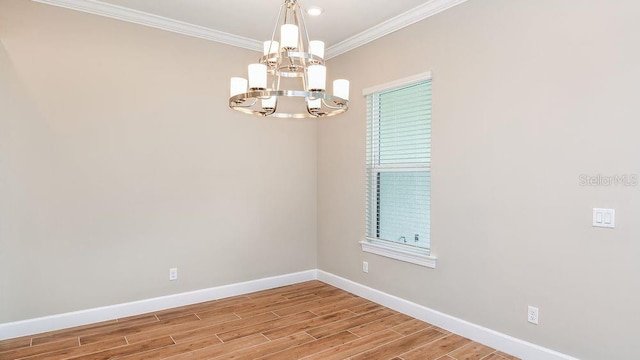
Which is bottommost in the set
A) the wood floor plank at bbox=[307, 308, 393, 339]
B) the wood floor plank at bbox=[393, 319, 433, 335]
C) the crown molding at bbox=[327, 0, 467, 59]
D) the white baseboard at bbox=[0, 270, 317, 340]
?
the wood floor plank at bbox=[307, 308, 393, 339]

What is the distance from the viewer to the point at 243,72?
4070 mm

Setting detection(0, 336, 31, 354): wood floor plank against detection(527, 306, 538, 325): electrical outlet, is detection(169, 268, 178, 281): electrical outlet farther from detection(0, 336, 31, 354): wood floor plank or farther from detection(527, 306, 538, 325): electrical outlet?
detection(527, 306, 538, 325): electrical outlet

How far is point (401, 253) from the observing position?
349cm

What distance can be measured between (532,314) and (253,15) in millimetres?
3321

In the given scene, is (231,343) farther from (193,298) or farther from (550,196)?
(550,196)

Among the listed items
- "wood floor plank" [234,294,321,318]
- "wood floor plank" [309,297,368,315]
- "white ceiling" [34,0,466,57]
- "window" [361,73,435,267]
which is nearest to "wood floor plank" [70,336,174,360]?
"wood floor plank" [234,294,321,318]

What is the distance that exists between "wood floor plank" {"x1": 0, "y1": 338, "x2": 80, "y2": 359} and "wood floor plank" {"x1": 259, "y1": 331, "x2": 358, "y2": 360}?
153 centimetres

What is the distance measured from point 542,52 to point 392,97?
55.9 inches

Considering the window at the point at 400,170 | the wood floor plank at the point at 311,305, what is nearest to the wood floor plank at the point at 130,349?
the wood floor plank at the point at 311,305

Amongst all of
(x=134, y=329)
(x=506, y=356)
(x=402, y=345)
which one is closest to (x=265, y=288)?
(x=134, y=329)

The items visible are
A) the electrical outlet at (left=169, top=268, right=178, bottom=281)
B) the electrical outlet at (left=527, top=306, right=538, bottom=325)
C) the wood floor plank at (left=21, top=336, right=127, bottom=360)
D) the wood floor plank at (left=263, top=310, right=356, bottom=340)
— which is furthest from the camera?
the electrical outlet at (left=169, top=268, right=178, bottom=281)

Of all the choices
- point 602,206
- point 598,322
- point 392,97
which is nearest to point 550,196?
point 602,206

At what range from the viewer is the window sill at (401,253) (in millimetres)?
3229

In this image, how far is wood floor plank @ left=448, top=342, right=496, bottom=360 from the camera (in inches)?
103
